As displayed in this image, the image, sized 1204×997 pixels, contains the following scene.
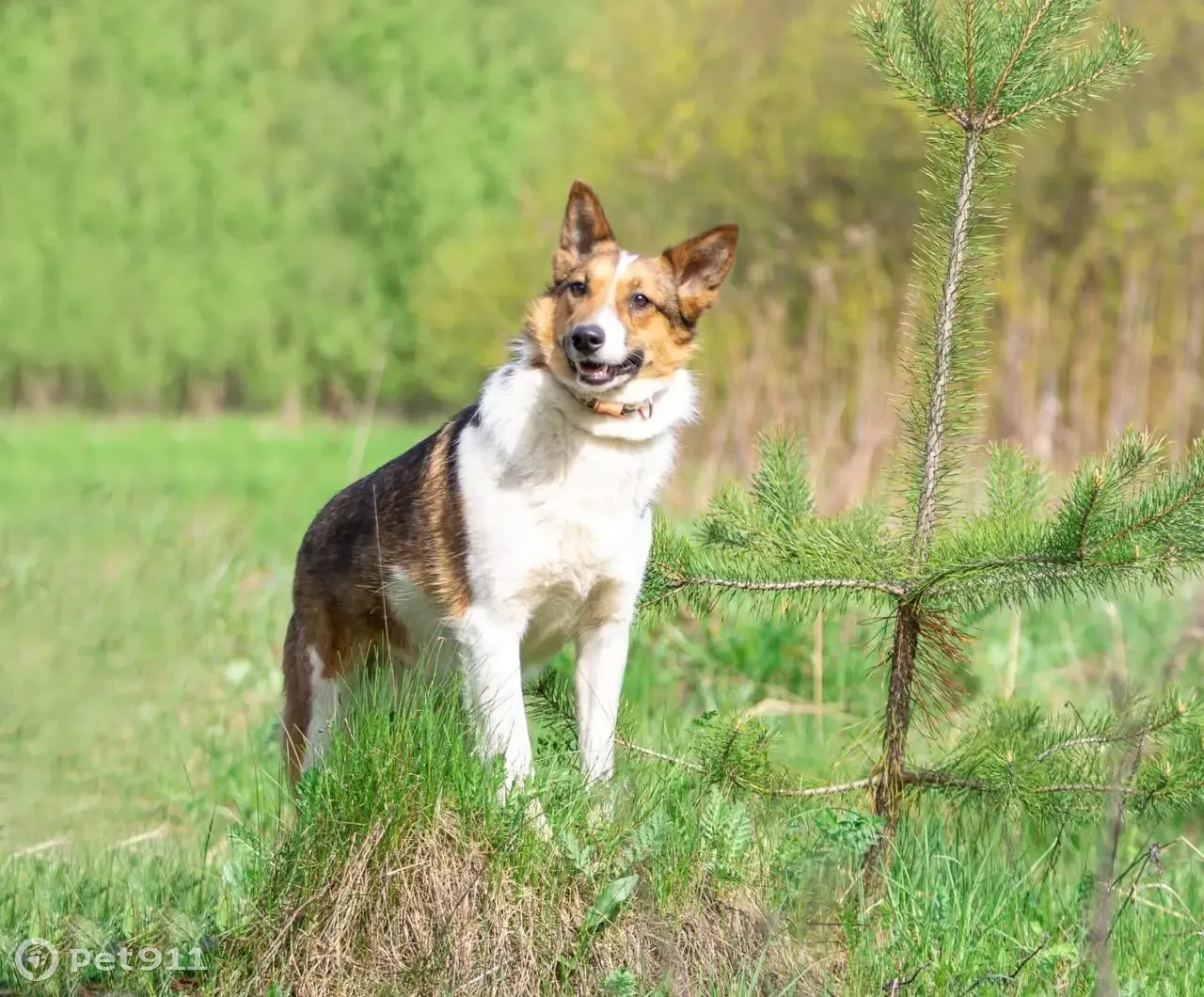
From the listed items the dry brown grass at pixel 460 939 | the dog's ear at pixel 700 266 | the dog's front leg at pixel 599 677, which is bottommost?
the dry brown grass at pixel 460 939

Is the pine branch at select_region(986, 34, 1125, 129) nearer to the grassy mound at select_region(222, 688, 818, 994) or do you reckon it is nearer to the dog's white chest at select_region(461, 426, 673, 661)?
the dog's white chest at select_region(461, 426, 673, 661)

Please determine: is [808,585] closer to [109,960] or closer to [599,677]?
[599,677]

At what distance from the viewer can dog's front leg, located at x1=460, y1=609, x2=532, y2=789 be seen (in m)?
3.58

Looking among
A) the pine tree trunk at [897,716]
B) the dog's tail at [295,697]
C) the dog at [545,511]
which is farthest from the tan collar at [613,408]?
the dog's tail at [295,697]

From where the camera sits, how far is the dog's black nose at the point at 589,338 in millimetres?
3811

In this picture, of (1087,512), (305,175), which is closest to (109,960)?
(1087,512)

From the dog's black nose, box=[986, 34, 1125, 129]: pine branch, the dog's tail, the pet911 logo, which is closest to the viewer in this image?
the pet911 logo

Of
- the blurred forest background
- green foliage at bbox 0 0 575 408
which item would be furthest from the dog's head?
green foliage at bbox 0 0 575 408

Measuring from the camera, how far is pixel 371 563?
4.22 meters

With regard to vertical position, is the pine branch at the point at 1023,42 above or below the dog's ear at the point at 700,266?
above

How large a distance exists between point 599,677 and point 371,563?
0.76m

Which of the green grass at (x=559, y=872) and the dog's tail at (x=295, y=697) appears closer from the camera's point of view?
the green grass at (x=559, y=872)

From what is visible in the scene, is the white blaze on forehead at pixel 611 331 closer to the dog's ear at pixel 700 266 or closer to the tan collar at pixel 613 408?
the tan collar at pixel 613 408

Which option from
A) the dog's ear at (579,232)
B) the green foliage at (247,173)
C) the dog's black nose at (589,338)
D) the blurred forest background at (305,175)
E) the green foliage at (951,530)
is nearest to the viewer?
the green foliage at (951,530)
